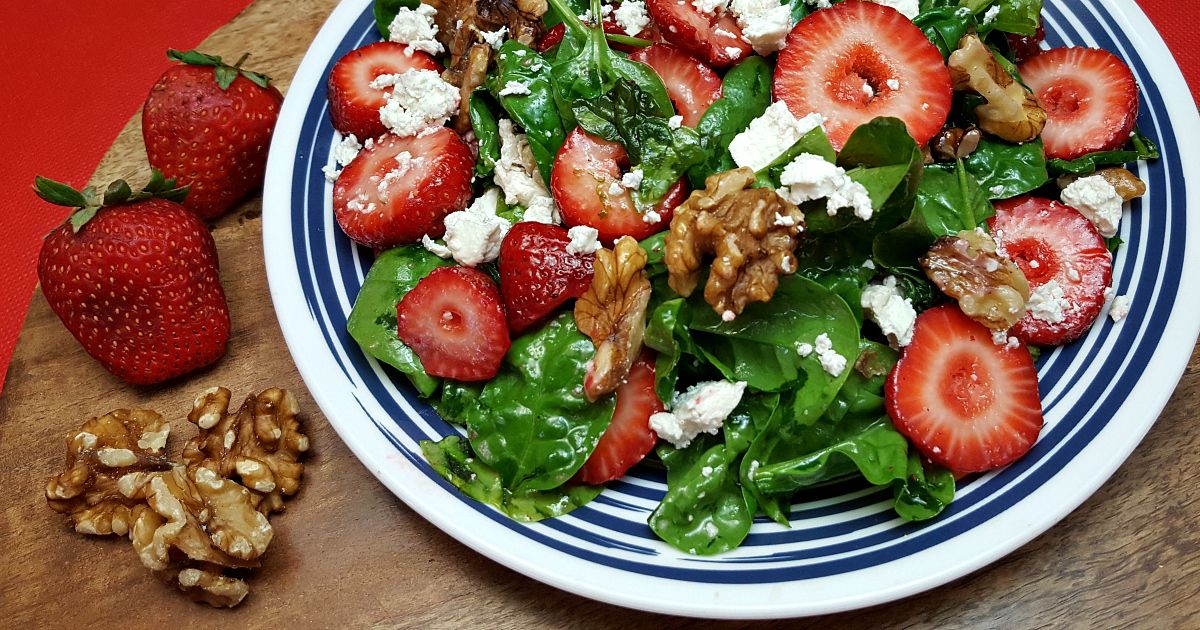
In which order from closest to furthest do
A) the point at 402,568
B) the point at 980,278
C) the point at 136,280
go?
the point at 980,278
the point at 402,568
the point at 136,280

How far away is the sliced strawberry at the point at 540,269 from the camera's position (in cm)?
178

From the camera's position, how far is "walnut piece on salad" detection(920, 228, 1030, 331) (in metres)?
1.74

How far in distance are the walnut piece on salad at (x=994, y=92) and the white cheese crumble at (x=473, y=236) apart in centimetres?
108

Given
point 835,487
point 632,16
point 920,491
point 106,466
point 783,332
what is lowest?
point 106,466

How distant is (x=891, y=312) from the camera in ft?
5.81

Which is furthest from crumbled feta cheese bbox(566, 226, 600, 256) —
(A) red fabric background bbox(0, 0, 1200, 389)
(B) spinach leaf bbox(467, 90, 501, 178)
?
(A) red fabric background bbox(0, 0, 1200, 389)

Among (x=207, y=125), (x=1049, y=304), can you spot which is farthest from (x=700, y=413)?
(x=207, y=125)

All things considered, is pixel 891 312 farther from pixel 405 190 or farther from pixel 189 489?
pixel 189 489

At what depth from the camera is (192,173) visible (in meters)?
2.29

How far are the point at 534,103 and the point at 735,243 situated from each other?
63 centimetres

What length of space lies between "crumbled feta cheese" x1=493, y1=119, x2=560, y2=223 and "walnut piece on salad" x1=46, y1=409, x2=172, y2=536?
1.07m

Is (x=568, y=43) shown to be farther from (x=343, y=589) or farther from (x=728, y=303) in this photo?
(x=343, y=589)

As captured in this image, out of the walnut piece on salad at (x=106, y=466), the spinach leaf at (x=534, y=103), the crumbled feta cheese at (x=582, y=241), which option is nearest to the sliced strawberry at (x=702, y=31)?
the spinach leaf at (x=534, y=103)

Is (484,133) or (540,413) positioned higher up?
(484,133)
